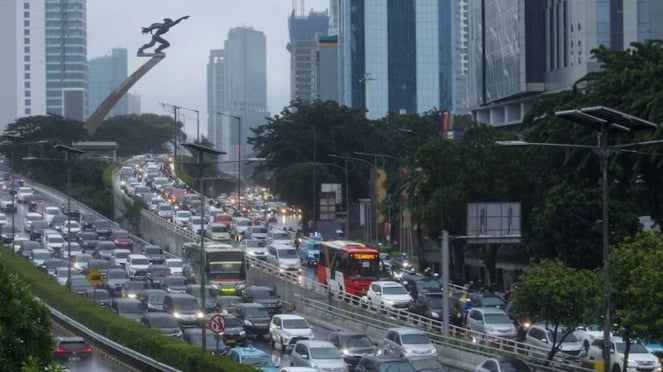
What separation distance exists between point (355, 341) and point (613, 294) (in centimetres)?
963

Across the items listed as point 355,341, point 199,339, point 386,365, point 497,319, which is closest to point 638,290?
point 386,365

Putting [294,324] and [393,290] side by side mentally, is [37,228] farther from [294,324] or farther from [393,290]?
[294,324]

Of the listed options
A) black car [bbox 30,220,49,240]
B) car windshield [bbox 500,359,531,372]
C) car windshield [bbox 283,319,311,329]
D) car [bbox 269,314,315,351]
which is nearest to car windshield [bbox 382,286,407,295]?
car [bbox 269,314,315,351]

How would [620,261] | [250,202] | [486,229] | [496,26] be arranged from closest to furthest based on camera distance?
[620,261] → [486,229] → [496,26] → [250,202]

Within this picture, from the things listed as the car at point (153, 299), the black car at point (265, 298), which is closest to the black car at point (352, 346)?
the car at point (153, 299)

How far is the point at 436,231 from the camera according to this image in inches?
2734

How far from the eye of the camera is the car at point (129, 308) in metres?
51.2

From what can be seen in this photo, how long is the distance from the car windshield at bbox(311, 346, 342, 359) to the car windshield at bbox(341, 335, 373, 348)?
3.51m

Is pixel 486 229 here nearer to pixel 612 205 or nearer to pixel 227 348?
pixel 612 205

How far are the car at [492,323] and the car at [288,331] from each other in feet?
19.2

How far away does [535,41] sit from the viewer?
98.5m

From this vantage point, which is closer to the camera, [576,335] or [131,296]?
[576,335]

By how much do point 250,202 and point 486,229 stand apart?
83.4 meters

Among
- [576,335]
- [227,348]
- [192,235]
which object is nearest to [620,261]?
[576,335]
